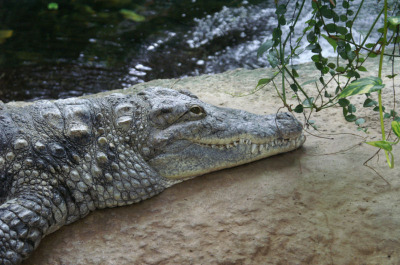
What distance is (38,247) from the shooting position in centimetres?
278

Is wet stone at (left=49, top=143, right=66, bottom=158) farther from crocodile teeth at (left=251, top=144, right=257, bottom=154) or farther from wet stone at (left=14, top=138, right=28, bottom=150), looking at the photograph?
crocodile teeth at (left=251, top=144, right=257, bottom=154)

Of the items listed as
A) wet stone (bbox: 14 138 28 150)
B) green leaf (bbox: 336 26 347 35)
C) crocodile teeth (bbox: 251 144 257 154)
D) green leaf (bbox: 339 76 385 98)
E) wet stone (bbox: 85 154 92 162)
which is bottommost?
crocodile teeth (bbox: 251 144 257 154)

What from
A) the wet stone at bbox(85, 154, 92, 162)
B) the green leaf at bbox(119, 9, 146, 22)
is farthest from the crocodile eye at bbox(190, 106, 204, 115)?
the green leaf at bbox(119, 9, 146, 22)

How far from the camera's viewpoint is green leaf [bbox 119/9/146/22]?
8.67 m

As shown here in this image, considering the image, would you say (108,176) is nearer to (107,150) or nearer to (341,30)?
(107,150)

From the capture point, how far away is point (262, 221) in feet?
9.45

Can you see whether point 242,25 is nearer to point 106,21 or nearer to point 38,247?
point 106,21

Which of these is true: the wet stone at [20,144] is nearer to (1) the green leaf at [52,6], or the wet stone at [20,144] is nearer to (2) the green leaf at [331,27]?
(2) the green leaf at [331,27]

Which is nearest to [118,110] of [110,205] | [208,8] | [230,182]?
[110,205]

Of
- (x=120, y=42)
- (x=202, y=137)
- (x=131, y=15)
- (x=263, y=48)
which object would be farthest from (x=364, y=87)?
(x=131, y=15)

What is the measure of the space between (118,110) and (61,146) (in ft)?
1.78

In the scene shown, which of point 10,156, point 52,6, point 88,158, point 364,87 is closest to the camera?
point 364,87

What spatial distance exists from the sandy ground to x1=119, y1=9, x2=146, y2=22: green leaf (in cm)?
612

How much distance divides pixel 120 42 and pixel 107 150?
5.20 metres
